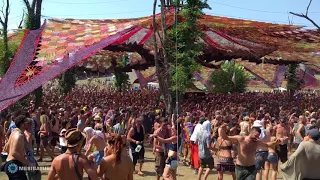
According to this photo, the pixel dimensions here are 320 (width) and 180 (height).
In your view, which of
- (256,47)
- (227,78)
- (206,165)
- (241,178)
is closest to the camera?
(241,178)

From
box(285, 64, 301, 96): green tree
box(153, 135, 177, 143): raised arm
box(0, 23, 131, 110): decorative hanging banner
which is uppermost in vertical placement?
box(0, 23, 131, 110): decorative hanging banner

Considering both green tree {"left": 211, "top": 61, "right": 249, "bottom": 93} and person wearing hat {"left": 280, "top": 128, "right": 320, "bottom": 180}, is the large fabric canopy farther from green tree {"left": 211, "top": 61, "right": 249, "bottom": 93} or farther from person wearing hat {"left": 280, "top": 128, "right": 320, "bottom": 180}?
green tree {"left": 211, "top": 61, "right": 249, "bottom": 93}

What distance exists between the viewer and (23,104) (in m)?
19.0

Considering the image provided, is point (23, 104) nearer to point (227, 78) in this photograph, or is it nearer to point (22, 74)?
point (22, 74)

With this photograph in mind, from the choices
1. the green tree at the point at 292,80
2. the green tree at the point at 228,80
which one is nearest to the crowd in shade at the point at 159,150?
the green tree at the point at 292,80

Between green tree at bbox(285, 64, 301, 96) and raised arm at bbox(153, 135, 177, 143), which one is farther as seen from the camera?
green tree at bbox(285, 64, 301, 96)

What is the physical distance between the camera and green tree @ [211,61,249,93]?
37.9m

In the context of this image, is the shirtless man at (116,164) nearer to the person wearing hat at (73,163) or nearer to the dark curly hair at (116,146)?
the dark curly hair at (116,146)

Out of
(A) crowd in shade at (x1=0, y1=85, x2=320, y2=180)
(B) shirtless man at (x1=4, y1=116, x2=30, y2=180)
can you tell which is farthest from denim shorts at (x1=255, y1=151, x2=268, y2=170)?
(B) shirtless man at (x1=4, y1=116, x2=30, y2=180)

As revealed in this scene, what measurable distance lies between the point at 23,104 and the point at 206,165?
12.4 metres

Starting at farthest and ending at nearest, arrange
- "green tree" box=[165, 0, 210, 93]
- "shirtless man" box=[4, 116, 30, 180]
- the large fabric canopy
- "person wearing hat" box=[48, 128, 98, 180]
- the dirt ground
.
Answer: "green tree" box=[165, 0, 210, 93] → the large fabric canopy → the dirt ground → "shirtless man" box=[4, 116, 30, 180] → "person wearing hat" box=[48, 128, 98, 180]

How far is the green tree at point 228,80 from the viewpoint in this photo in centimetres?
3790

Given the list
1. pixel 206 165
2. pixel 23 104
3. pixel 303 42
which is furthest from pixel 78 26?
pixel 206 165

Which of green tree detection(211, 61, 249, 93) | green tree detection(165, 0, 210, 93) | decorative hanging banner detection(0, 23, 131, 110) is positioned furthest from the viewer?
green tree detection(211, 61, 249, 93)
